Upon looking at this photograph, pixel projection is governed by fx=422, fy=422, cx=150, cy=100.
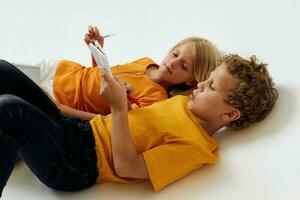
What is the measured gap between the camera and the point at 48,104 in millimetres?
1212

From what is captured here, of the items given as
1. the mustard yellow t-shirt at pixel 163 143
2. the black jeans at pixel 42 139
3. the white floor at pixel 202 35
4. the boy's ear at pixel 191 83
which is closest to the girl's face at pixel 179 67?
the boy's ear at pixel 191 83

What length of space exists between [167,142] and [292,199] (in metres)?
0.34

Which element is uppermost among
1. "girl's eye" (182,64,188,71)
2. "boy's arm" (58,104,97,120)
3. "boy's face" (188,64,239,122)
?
"boy's face" (188,64,239,122)

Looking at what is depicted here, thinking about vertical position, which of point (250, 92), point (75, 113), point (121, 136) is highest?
point (250, 92)

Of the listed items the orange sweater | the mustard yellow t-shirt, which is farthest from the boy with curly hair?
the orange sweater

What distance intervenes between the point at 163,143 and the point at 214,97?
19cm

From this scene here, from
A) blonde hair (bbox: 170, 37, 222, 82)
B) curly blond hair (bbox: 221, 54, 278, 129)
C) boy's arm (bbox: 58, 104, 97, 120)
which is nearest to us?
curly blond hair (bbox: 221, 54, 278, 129)

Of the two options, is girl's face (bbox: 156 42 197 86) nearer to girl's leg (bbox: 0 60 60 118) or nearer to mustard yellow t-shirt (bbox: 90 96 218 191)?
mustard yellow t-shirt (bbox: 90 96 218 191)

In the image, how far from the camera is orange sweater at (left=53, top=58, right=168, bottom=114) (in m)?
1.43

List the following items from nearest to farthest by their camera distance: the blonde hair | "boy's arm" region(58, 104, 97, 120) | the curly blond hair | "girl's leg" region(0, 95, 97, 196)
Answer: "girl's leg" region(0, 95, 97, 196) → the curly blond hair → "boy's arm" region(58, 104, 97, 120) → the blonde hair

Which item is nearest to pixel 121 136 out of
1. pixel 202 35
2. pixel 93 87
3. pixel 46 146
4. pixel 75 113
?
pixel 46 146

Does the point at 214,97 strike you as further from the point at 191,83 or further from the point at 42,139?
the point at 42,139

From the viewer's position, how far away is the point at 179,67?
4.74 ft

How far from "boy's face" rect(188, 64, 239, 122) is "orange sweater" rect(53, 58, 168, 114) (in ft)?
0.76
